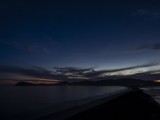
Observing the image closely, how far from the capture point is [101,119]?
39.8 ft

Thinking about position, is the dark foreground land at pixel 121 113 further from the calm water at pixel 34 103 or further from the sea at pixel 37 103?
the calm water at pixel 34 103

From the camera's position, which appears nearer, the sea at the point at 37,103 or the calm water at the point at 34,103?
the sea at the point at 37,103

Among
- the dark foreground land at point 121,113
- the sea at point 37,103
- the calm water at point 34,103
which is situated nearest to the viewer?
the dark foreground land at point 121,113

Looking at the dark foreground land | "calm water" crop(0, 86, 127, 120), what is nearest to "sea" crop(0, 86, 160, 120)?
"calm water" crop(0, 86, 127, 120)

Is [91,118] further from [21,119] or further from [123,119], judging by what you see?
[21,119]

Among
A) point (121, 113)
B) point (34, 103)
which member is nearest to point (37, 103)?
point (34, 103)

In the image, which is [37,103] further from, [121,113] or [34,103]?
[121,113]

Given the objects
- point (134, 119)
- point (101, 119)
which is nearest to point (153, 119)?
point (134, 119)

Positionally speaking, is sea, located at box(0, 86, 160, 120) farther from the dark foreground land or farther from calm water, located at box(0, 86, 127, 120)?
the dark foreground land

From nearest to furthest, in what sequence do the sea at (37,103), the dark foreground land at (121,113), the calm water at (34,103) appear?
1. the dark foreground land at (121,113)
2. the sea at (37,103)
3. the calm water at (34,103)

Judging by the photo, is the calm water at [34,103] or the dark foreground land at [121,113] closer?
the dark foreground land at [121,113]

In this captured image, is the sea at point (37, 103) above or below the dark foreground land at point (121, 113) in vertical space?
above

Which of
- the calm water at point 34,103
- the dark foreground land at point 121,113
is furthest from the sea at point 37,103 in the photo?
the dark foreground land at point 121,113

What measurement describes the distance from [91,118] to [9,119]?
14.8 m
